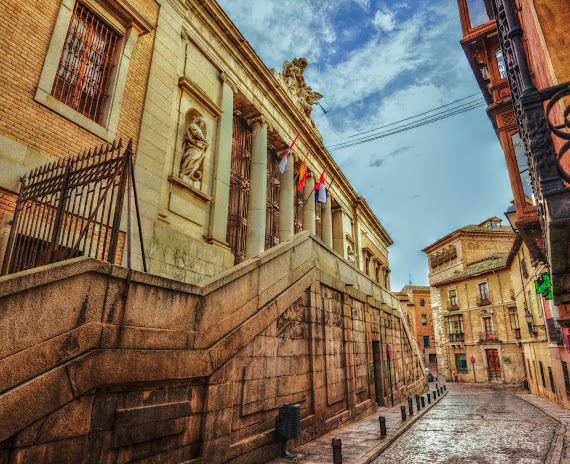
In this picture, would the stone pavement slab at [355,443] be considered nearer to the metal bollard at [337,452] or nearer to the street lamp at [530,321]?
the metal bollard at [337,452]

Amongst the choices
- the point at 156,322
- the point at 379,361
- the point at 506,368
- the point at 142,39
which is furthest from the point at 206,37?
the point at 506,368

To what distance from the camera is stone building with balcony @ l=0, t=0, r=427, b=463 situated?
3.76 metres

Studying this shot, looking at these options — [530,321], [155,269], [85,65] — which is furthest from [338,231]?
[85,65]

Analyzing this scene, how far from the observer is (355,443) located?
801 cm

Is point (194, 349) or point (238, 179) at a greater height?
point (238, 179)

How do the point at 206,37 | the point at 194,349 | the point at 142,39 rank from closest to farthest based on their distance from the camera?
the point at 194,349 → the point at 142,39 → the point at 206,37

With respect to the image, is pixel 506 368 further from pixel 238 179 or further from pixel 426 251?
pixel 238 179

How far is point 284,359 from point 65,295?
4.81 meters

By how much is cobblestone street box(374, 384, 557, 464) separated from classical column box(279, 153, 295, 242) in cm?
947

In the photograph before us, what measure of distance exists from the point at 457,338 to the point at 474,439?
31.1 m

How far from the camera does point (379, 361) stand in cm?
1383

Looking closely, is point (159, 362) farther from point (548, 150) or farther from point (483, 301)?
point (483, 301)

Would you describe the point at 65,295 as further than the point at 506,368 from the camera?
No

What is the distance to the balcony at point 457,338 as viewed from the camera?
3653cm
